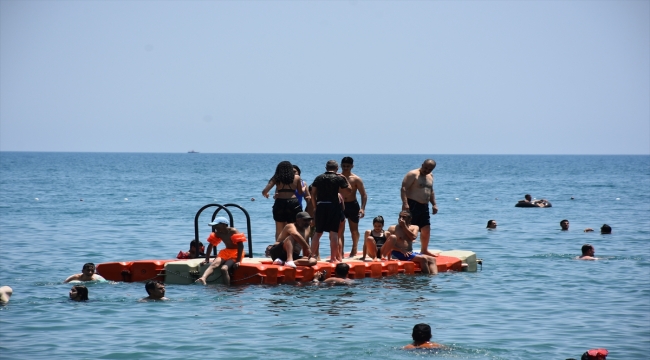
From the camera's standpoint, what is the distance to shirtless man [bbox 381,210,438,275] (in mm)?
16219

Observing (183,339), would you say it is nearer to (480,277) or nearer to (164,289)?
(164,289)

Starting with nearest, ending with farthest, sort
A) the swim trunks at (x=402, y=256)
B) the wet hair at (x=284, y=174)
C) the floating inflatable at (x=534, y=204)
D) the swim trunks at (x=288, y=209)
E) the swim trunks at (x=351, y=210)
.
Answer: the wet hair at (x=284, y=174), the swim trunks at (x=288, y=209), the swim trunks at (x=351, y=210), the swim trunks at (x=402, y=256), the floating inflatable at (x=534, y=204)

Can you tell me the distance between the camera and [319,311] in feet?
44.0

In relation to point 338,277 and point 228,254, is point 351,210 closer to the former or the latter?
point 338,277

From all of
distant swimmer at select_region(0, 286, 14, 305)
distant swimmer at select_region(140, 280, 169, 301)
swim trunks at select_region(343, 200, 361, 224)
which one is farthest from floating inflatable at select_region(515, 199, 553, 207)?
distant swimmer at select_region(0, 286, 14, 305)

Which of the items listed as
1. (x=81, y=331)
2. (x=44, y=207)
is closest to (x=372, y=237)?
(x=81, y=331)

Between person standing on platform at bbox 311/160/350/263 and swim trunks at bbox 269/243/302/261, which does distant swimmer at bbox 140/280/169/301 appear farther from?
person standing on platform at bbox 311/160/350/263

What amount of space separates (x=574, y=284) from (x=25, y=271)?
11.2 metres

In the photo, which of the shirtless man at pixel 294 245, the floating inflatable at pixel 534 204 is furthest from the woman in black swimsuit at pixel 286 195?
the floating inflatable at pixel 534 204

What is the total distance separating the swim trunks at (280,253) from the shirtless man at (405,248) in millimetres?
1893

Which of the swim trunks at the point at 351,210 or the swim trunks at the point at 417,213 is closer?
the swim trunks at the point at 351,210

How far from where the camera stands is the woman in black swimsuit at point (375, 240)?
16.6 m

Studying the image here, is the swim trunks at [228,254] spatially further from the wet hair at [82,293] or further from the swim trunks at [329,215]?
the wet hair at [82,293]

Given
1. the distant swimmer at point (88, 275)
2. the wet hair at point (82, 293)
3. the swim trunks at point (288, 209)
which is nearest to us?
the wet hair at point (82, 293)
